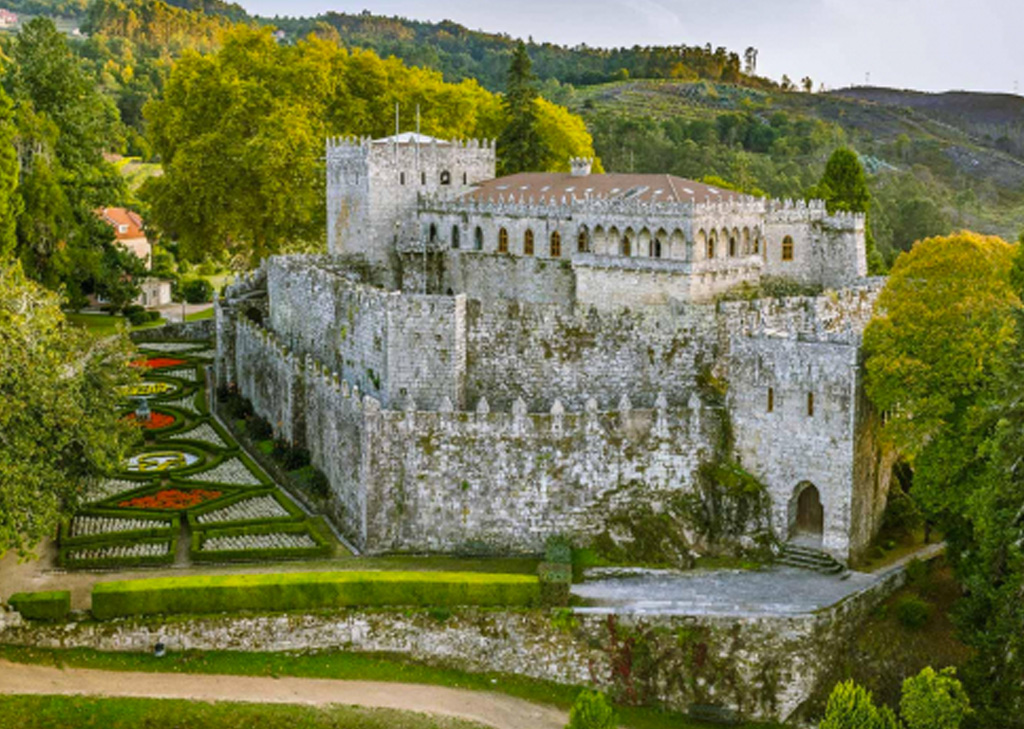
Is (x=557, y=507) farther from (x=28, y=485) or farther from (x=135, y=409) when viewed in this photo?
(x=135, y=409)

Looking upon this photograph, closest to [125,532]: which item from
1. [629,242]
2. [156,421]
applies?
[156,421]

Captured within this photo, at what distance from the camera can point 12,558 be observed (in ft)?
132

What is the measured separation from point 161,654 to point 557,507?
13268mm

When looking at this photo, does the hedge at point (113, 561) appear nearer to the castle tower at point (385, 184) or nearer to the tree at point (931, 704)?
the castle tower at point (385, 184)

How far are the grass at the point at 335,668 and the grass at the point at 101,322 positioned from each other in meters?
36.5

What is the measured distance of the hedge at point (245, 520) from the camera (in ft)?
137

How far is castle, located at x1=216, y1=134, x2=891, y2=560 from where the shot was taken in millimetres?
40406

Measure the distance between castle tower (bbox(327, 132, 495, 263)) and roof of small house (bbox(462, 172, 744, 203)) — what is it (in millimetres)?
1918

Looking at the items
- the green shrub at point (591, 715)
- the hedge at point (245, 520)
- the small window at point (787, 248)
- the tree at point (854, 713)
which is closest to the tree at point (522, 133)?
the small window at point (787, 248)

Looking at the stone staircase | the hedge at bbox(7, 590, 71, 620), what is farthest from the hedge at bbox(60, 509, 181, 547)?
the stone staircase

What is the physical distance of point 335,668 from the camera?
118 ft

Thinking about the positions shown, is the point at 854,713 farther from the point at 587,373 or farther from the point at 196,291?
the point at 196,291

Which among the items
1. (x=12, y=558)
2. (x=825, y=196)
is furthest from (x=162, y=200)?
(x=825, y=196)

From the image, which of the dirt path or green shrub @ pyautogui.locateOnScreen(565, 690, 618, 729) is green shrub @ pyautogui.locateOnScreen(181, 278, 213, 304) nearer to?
the dirt path
